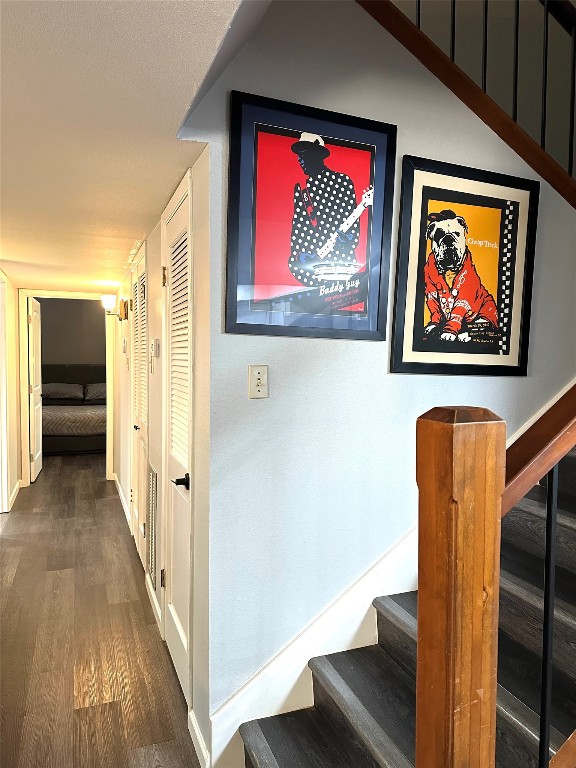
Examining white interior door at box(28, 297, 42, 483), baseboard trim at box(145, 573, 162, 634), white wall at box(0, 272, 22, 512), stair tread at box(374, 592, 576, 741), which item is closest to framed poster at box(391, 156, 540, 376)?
stair tread at box(374, 592, 576, 741)

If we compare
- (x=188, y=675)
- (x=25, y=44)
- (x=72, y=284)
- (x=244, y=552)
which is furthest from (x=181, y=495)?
(x=72, y=284)

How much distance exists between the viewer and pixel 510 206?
6.81 ft

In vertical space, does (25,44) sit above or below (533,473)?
above

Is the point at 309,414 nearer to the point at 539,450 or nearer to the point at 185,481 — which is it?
the point at 185,481

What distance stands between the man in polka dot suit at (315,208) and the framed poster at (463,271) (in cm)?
26

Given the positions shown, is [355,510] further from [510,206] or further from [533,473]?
[510,206]

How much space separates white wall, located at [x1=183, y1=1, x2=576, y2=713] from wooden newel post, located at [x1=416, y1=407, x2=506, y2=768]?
0.99 metres

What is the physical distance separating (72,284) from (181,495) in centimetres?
358

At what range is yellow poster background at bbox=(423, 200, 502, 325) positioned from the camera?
1997 mm

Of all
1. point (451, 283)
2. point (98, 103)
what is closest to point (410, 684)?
point (451, 283)

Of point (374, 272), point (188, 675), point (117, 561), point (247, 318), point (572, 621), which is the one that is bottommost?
point (117, 561)

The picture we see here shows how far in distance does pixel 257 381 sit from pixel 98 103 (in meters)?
0.92

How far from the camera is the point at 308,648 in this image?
72.4 inches

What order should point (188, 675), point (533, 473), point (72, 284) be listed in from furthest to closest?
point (72, 284) → point (188, 675) → point (533, 473)
